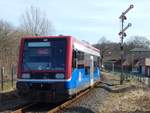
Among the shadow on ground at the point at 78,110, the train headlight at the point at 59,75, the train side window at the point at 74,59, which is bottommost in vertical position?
the shadow on ground at the point at 78,110

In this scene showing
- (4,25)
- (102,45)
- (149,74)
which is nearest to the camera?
(4,25)

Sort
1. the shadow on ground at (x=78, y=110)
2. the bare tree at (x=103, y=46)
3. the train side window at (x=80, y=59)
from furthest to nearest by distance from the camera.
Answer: the bare tree at (x=103, y=46) < the train side window at (x=80, y=59) < the shadow on ground at (x=78, y=110)

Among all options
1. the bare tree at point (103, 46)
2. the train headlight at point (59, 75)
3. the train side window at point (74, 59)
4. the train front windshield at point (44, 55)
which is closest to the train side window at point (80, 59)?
the train side window at point (74, 59)

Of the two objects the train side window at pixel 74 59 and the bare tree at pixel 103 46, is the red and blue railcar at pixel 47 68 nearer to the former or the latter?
the train side window at pixel 74 59

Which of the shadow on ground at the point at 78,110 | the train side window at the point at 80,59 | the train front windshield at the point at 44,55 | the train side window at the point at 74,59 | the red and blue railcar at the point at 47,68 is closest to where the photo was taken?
the shadow on ground at the point at 78,110

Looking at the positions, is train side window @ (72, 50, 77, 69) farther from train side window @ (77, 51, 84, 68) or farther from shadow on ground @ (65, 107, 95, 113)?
shadow on ground @ (65, 107, 95, 113)

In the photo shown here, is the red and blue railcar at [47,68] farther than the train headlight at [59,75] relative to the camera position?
No

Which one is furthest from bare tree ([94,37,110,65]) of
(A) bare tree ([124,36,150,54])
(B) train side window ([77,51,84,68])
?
(B) train side window ([77,51,84,68])

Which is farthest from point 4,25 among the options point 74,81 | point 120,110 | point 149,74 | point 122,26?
point 149,74

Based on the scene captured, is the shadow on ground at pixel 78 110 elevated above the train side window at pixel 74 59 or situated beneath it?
situated beneath

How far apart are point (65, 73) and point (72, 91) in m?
1.07

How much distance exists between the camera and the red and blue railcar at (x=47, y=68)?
1850cm

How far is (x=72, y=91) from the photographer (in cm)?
1925

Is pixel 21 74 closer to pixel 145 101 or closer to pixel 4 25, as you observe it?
pixel 145 101
